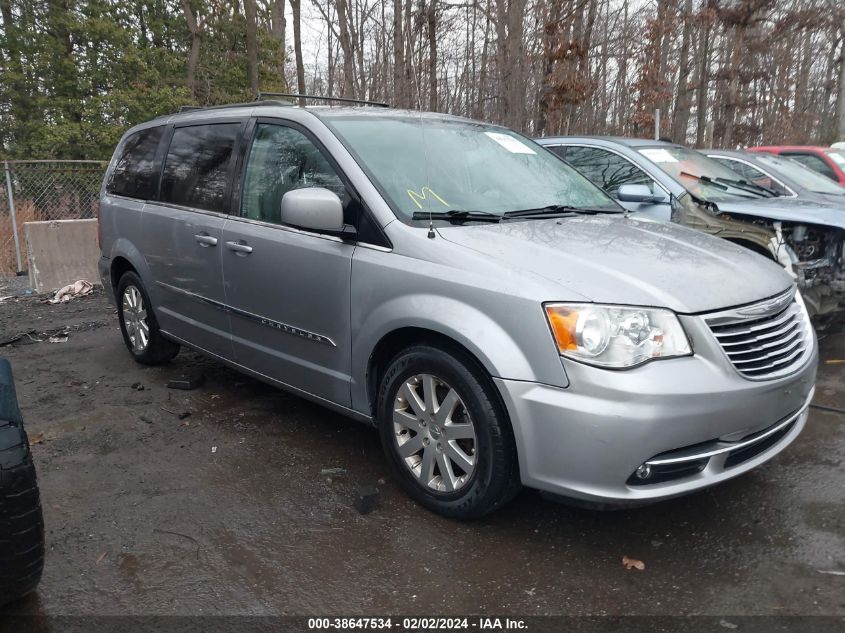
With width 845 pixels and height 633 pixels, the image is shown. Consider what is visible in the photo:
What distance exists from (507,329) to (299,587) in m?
1.30

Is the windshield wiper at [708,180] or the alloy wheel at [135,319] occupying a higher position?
the windshield wiper at [708,180]

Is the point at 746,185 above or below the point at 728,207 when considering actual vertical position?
above

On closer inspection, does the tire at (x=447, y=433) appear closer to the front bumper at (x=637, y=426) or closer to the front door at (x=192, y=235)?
the front bumper at (x=637, y=426)

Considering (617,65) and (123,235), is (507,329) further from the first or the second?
(617,65)

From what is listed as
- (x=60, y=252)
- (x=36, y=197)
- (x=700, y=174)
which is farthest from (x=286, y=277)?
(x=36, y=197)

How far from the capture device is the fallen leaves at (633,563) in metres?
2.74

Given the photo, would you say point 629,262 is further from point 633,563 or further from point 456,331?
point 633,563

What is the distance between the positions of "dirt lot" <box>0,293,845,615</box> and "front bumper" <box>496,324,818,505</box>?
0.38m

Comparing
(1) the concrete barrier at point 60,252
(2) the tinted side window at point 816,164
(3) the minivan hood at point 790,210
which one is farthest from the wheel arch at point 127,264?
(2) the tinted side window at point 816,164

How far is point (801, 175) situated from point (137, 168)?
737 centimetres

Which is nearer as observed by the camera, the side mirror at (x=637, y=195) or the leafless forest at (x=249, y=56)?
the side mirror at (x=637, y=195)

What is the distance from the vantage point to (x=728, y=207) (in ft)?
18.4

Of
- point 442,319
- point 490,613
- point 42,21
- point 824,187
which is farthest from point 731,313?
point 42,21

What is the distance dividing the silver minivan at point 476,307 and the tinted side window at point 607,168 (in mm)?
2025
